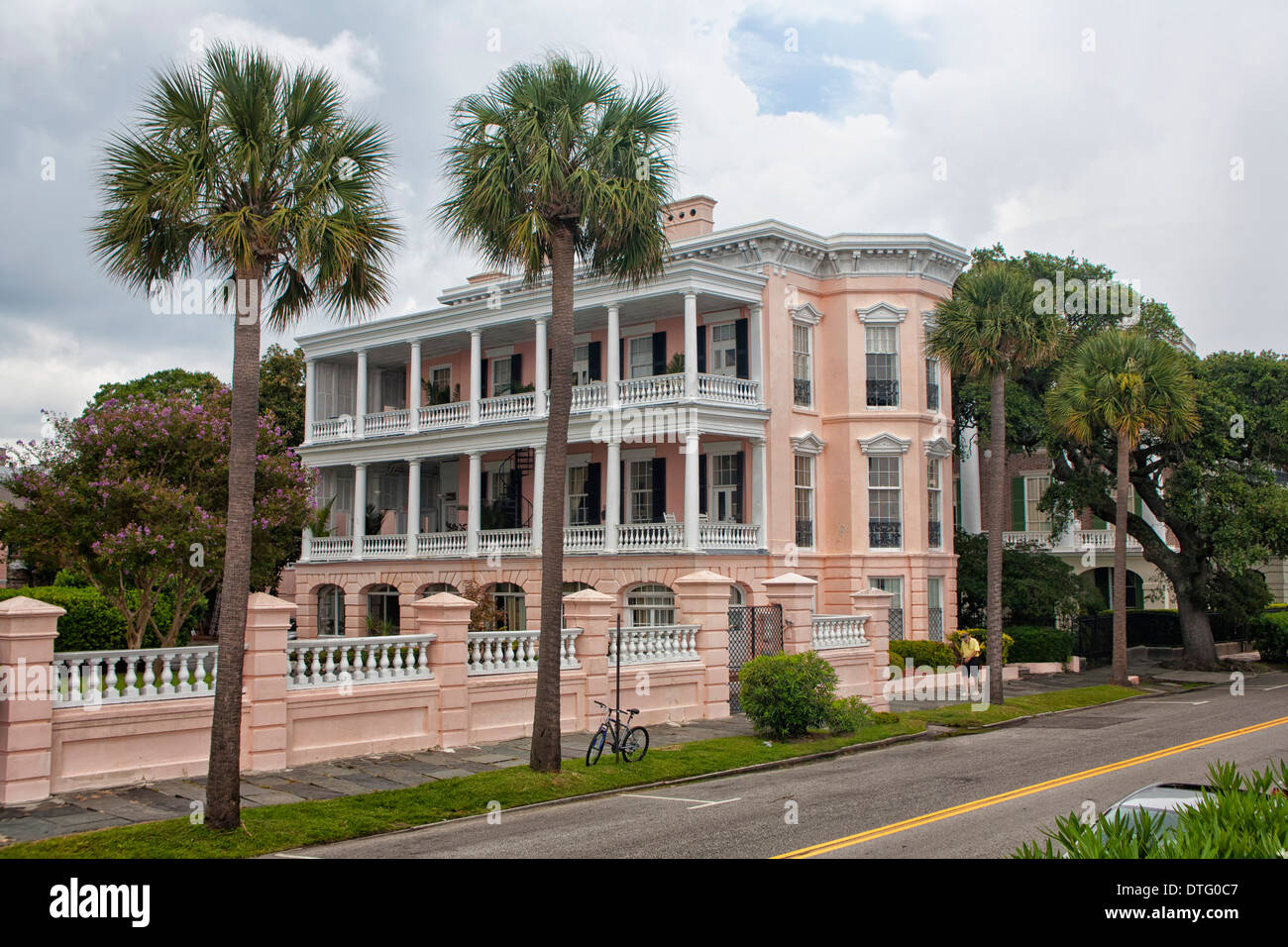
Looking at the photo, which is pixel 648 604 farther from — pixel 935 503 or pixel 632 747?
pixel 632 747

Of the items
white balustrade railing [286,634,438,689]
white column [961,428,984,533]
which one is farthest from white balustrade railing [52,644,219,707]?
white column [961,428,984,533]

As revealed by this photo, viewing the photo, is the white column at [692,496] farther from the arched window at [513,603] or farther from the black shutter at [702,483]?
the arched window at [513,603]

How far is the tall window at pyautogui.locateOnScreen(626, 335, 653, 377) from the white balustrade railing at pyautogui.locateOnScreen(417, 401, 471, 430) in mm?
5844

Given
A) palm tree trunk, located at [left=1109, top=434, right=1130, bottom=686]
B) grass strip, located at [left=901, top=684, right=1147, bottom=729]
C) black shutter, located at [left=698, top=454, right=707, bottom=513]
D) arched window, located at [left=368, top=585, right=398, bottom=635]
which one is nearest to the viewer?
grass strip, located at [left=901, top=684, right=1147, bottom=729]

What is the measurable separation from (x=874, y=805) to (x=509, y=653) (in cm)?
766

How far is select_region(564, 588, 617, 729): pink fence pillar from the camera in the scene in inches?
827

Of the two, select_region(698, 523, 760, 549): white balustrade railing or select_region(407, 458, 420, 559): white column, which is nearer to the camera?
select_region(698, 523, 760, 549): white balustrade railing

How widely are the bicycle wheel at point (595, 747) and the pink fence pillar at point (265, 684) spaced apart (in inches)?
175

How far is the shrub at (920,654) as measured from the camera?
31812 millimetres

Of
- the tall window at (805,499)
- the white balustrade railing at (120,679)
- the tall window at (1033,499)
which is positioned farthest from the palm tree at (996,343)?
the tall window at (1033,499)

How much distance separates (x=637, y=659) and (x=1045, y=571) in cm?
2084

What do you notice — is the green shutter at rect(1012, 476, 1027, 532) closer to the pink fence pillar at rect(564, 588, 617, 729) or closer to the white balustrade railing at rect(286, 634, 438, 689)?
the pink fence pillar at rect(564, 588, 617, 729)
